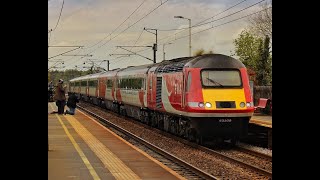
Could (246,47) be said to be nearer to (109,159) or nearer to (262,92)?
(262,92)

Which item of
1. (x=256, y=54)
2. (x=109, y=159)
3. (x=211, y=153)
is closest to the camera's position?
(x=109, y=159)

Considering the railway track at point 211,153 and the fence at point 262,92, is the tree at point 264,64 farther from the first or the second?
the railway track at point 211,153

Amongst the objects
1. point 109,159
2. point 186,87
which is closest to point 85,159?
point 109,159

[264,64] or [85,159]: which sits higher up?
[264,64]

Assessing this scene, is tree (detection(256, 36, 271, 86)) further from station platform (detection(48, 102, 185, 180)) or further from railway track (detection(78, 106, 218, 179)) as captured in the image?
railway track (detection(78, 106, 218, 179))

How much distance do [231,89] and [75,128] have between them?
27.2 ft

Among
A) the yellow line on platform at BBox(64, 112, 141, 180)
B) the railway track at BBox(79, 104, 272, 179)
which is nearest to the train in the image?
the railway track at BBox(79, 104, 272, 179)

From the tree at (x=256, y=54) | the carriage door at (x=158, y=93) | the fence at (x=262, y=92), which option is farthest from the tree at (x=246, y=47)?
the carriage door at (x=158, y=93)

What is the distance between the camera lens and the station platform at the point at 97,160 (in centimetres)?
1016

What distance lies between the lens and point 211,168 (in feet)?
40.5

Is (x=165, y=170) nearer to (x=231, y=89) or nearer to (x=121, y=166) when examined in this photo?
(x=121, y=166)

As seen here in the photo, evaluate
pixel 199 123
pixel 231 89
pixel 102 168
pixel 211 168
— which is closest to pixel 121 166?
pixel 102 168

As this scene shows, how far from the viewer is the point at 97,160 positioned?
12.1 m
